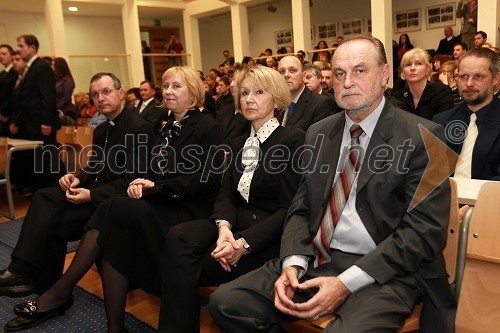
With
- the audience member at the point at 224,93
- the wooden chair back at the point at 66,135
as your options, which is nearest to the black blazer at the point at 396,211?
the wooden chair back at the point at 66,135

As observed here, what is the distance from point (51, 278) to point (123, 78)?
924 cm

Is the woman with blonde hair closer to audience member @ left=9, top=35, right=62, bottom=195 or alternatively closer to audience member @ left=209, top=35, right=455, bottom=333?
audience member @ left=209, top=35, right=455, bottom=333

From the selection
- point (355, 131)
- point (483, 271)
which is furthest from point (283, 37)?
point (483, 271)

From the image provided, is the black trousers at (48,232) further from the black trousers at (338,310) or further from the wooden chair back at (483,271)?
the wooden chair back at (483,271)

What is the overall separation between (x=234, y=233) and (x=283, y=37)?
13.0 meters

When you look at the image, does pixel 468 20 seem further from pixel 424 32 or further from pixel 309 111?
pixel 309 111

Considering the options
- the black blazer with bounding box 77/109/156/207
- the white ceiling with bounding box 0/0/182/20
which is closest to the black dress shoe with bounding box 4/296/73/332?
the black blazer with bounding box 77/109/156/207

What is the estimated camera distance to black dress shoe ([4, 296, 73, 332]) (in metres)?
2.37

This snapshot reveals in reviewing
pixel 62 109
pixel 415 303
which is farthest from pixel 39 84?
pixel 415 303

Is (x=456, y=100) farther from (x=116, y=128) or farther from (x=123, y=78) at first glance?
(x=123, y=78)

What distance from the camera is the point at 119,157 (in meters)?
2.82

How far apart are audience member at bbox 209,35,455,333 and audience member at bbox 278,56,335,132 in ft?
5.33

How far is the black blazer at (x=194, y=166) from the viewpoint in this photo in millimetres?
2449

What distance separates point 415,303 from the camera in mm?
1575
